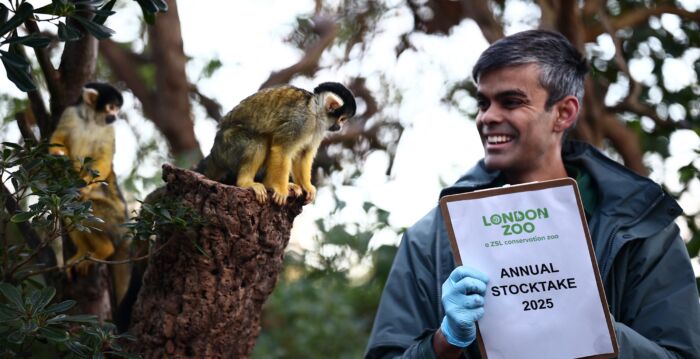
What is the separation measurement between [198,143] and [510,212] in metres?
4.43

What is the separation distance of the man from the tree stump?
48 cm

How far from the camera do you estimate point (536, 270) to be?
1898mm

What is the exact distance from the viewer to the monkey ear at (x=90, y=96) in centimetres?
408

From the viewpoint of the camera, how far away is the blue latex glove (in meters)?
1.87

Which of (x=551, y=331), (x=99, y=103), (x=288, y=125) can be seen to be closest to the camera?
(x=551, y=331)

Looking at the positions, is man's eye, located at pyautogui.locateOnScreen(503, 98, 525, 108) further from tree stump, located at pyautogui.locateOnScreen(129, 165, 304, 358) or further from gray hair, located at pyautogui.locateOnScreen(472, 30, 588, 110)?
tree stump, located at pyautogui.locateOnScreen(129, 165, 304, 358)

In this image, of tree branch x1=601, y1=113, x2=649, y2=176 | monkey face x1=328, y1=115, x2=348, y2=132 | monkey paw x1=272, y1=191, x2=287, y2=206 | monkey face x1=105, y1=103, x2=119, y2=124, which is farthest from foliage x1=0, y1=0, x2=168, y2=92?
tree branch x1=601, y1=113, x2=649, y2=176

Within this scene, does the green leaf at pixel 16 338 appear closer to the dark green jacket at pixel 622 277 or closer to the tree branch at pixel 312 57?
the dark green jacket at pixel 622 277

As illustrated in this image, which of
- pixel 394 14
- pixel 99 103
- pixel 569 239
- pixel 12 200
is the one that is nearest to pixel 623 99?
pixel 394 14

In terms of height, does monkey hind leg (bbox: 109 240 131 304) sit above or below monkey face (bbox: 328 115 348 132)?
below

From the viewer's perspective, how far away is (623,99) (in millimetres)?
4777

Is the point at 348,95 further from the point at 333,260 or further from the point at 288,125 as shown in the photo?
the point at 333,260

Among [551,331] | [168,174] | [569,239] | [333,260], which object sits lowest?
[333,260]

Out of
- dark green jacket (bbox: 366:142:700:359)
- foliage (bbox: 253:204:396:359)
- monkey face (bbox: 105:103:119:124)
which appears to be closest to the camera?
dark green jacket (bbox: 366:142:700:359)
